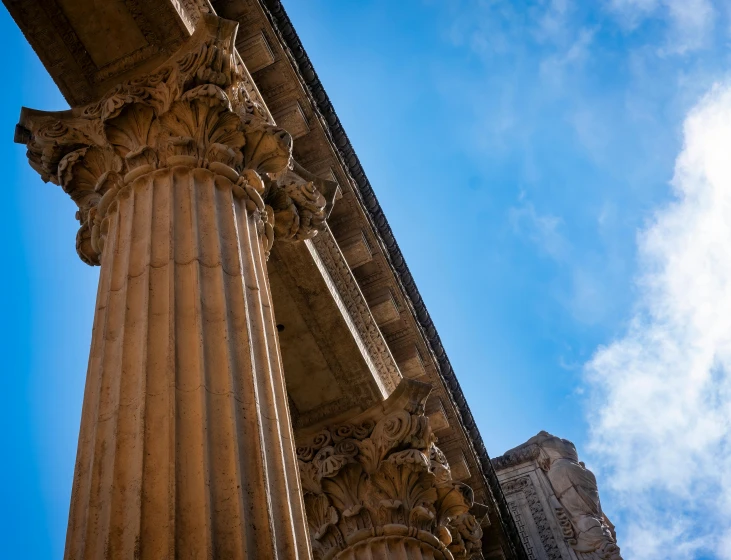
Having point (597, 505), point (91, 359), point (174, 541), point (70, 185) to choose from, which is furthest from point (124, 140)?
point (597, 505)

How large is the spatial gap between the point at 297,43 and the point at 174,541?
1249 cm

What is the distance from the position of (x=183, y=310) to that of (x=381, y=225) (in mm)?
11076

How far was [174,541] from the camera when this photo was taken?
21.3ft

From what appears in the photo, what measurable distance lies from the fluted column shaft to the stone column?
1 cm

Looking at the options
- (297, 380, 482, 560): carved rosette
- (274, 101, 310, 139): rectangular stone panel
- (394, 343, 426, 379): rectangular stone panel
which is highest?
(274, 101, 310, 139): rectangular stone panel

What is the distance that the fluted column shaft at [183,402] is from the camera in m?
6.74

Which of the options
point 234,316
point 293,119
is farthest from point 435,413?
point 234,316

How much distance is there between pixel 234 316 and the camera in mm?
8750

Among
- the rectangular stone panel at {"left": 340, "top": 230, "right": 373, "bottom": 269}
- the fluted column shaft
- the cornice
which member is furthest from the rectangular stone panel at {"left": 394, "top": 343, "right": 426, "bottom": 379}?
the fluted column shaft

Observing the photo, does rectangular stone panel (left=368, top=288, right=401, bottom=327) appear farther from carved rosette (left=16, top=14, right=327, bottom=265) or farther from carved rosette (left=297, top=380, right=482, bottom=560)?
carved rosette (left=16, top=14, right=327, bottom=265)

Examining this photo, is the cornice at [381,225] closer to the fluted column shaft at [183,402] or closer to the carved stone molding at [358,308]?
the carved stone molding at [358,308]

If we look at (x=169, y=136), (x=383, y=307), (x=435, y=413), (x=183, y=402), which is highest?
(x=383, y=307)

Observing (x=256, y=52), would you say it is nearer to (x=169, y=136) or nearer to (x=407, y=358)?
(x=169, y=136)

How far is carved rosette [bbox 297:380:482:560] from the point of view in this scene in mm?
15836
